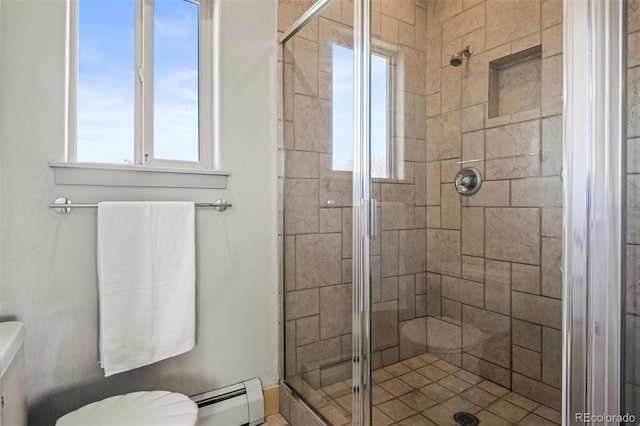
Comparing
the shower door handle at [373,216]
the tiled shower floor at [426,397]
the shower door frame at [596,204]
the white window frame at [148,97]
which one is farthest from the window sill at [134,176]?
the shower door frame at [596,204]

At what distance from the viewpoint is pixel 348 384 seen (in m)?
1.39

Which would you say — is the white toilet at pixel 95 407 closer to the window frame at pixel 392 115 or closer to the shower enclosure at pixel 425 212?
the shower enclosure at pixel 425 212

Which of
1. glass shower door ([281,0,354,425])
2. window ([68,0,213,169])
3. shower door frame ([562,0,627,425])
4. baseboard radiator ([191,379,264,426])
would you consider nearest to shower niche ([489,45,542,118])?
shower door frame ([562,0,627,425])

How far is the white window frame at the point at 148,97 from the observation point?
135cm

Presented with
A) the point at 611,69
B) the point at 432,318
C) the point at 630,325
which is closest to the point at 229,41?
the point at 611,69

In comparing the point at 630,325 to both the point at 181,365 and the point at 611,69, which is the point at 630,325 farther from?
the point at 181,365

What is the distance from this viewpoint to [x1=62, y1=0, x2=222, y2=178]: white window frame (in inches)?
53.2

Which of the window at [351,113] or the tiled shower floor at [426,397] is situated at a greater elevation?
the window at [351,113]

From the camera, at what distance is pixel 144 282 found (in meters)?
Result: 1.39

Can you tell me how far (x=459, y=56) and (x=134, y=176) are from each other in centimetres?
151

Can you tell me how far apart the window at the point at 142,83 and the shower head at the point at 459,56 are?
45.9 inches

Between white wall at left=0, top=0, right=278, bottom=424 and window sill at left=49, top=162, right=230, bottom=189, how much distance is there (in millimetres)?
34
